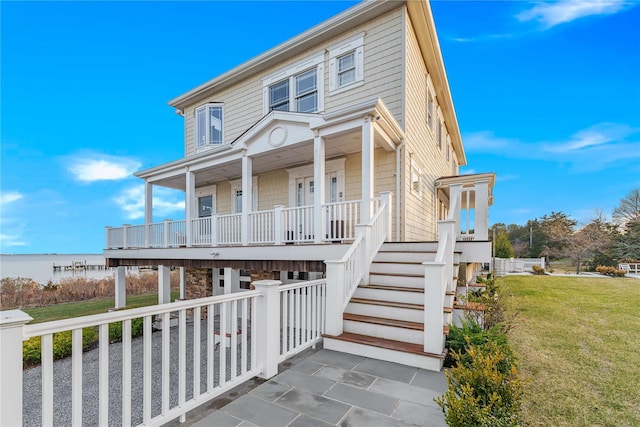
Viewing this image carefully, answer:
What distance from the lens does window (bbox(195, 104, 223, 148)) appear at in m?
11.3

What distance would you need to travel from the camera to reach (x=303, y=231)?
6641mm

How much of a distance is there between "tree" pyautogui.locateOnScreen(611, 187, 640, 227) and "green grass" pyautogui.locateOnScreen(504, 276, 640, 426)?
76.1 feet

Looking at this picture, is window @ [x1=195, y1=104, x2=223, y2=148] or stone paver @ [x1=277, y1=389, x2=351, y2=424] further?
window @ [x1=195, y1=104, x2=223, y2=148]

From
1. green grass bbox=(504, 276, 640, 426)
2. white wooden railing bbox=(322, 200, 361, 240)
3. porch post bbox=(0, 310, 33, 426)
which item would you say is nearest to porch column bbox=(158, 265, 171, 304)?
white wooden railing bbox=(322, 200, 361, 240)

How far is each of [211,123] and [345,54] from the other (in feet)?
19.5

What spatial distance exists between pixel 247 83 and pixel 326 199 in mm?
5453

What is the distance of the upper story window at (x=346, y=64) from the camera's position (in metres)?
7.92

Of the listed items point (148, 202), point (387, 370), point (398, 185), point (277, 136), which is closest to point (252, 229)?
point (277, 136)

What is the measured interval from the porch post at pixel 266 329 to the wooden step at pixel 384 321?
148 cm

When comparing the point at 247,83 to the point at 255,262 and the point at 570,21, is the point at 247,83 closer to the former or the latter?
the point at 255,262

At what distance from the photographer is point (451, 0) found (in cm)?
754

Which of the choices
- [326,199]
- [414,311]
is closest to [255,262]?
[326,199]

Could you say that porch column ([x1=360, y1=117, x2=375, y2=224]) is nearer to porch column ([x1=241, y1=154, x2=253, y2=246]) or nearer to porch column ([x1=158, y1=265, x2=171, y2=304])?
porch column ([x1=241, y1=154, x2=253, y2=246])

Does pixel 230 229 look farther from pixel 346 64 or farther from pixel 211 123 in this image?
pixel 346 64
